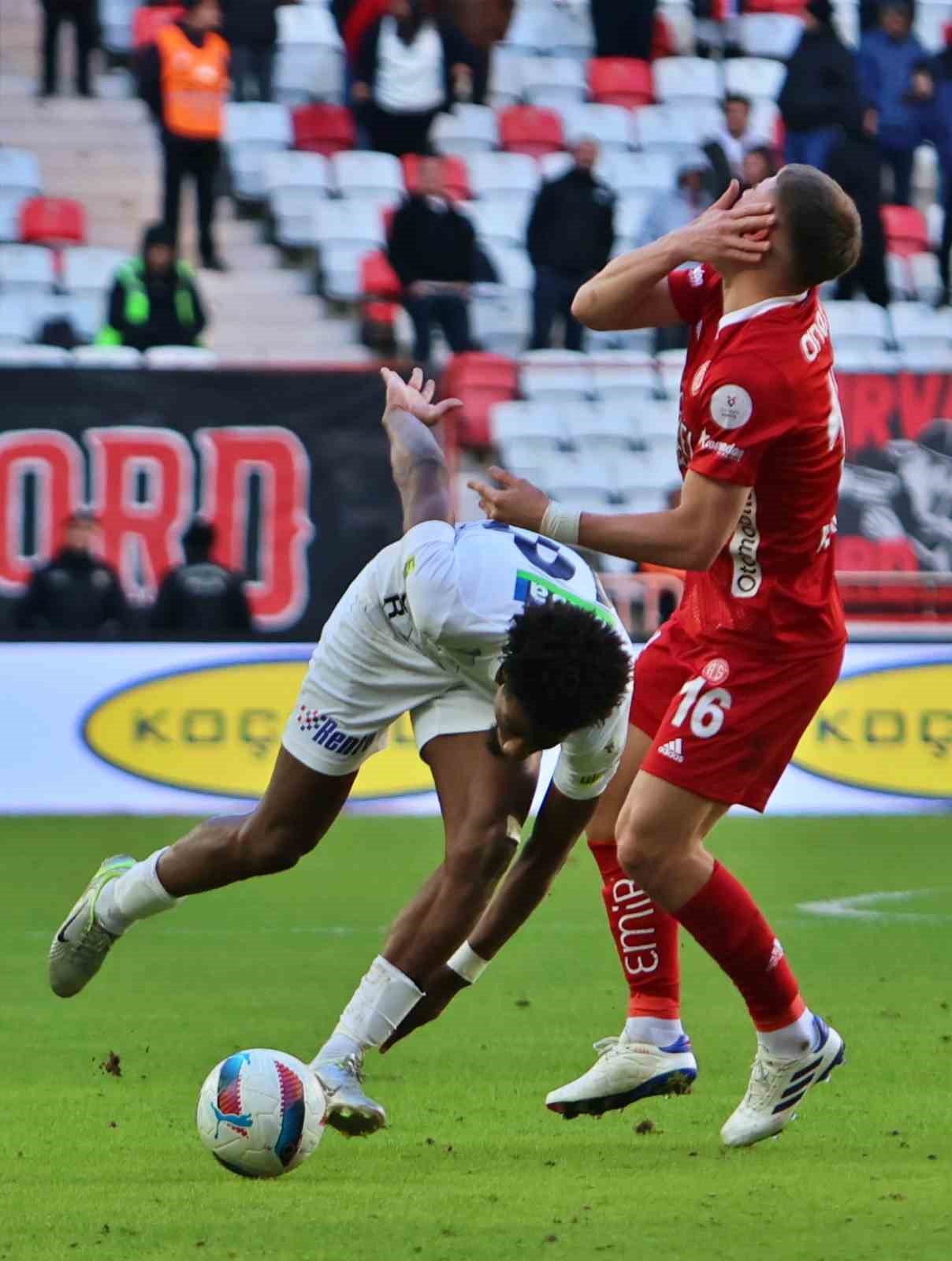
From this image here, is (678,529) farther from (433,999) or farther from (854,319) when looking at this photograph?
(854,319)

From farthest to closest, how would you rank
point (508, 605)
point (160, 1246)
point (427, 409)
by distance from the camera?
point (427, 409) < point (508, 605) < point (160, 1246)

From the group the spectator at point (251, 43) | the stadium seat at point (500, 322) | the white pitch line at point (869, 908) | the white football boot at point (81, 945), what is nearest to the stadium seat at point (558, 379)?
the stadium seat at point (500, 322)

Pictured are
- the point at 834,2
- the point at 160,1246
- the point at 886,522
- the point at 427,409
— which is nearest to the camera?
the point at 160,1246

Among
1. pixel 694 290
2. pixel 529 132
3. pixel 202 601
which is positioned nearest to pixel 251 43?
pixel 529 132

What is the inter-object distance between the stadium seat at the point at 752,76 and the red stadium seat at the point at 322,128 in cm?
322

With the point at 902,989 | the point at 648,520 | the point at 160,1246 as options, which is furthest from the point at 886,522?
the point at 160,1246

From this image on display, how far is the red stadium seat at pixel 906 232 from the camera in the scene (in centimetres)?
1755

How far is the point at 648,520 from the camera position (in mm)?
5004

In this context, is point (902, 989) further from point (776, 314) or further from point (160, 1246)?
point (160, 1246)

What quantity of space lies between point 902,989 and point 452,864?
2.59 metres

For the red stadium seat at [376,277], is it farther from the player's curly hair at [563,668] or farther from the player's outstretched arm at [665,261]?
the player's curly hair at [563,668]

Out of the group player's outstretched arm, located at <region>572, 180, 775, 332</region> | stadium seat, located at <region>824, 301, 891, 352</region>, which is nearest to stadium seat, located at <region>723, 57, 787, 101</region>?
stadium seat, located at <region>824, 301, 891, 352</region>

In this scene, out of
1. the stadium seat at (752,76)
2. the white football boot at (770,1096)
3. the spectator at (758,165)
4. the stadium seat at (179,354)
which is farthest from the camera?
the stadium seat at (752,76)

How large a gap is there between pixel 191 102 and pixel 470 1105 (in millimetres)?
11899
